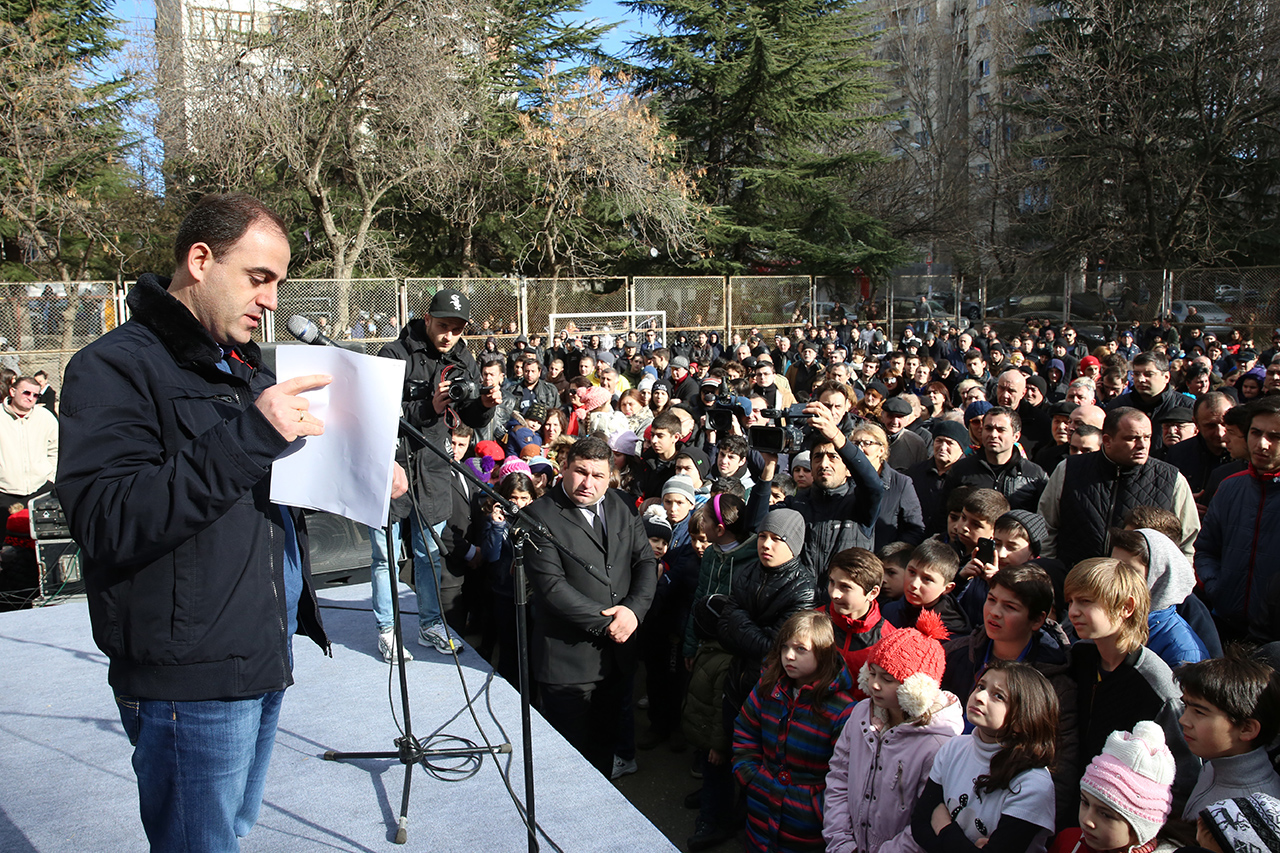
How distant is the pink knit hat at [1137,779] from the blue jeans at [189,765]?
2133mm

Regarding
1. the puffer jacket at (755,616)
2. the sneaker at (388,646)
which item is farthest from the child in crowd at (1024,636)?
the sneaker at (388,646)

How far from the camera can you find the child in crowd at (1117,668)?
2.62 metres

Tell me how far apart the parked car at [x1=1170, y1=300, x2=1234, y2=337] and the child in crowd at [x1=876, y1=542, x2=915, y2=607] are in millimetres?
16471

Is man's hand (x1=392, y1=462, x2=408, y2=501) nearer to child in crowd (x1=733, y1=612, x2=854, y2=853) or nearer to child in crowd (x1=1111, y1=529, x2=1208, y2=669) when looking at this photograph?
child in crowd (x1=733, y1=612, x2=854, y2=853)

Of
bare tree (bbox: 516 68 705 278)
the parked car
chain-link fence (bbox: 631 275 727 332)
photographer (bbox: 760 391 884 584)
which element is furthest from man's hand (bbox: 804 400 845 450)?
bare tree (bbox: 516 68 705 278)

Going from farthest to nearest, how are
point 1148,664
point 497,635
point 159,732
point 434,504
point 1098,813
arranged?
point 497,635, point 434,504, point 1148,664, point 1098,813, point 159,732

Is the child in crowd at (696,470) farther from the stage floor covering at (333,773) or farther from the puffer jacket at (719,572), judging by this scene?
the stage floor covering at (333,773)

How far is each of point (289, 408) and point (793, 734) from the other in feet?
7.82

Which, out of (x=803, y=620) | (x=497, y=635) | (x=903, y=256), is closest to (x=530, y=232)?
(x=903, y=256)

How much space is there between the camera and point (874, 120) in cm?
2603

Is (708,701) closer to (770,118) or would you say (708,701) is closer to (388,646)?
(388,646)

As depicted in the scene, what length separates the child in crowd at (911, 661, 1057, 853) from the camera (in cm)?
246

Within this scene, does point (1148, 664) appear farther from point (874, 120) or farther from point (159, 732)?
point (874, 120)

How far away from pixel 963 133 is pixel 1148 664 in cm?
3715
